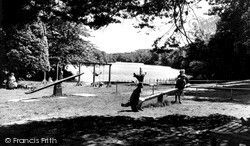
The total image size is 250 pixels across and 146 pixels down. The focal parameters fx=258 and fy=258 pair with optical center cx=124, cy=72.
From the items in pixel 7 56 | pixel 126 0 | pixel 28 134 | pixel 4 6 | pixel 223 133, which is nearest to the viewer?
pixel 223 133

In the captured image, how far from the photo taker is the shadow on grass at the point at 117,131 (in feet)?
24.3

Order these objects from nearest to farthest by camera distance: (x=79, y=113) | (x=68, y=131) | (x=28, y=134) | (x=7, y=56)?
(x=28, y=134) → (x=68, y=131) → (x=79, y=113) → (x=7, y=56)

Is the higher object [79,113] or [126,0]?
[126,0]

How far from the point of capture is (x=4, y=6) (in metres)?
7.01

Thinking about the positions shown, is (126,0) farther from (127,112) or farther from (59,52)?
(59,52)

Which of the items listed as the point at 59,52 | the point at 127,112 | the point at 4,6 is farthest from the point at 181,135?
the point at 59,52

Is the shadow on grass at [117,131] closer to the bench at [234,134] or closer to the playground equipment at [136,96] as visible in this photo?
the playground equipment at [136,96]

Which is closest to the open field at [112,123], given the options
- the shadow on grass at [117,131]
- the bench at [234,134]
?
the shadow on grass at [117,131]

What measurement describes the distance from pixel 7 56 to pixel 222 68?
3456 cm

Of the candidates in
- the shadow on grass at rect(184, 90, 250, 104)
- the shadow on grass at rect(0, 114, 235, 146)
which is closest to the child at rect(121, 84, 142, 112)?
the shadow on grass at rect(0, 114, 235, 146)

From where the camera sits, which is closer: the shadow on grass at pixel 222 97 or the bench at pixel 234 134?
the bench at pixel 234 134

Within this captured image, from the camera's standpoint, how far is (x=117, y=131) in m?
8.62

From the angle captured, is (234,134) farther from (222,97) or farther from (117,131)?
(222,97)

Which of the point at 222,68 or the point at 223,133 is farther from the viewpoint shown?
the point at 222,68
